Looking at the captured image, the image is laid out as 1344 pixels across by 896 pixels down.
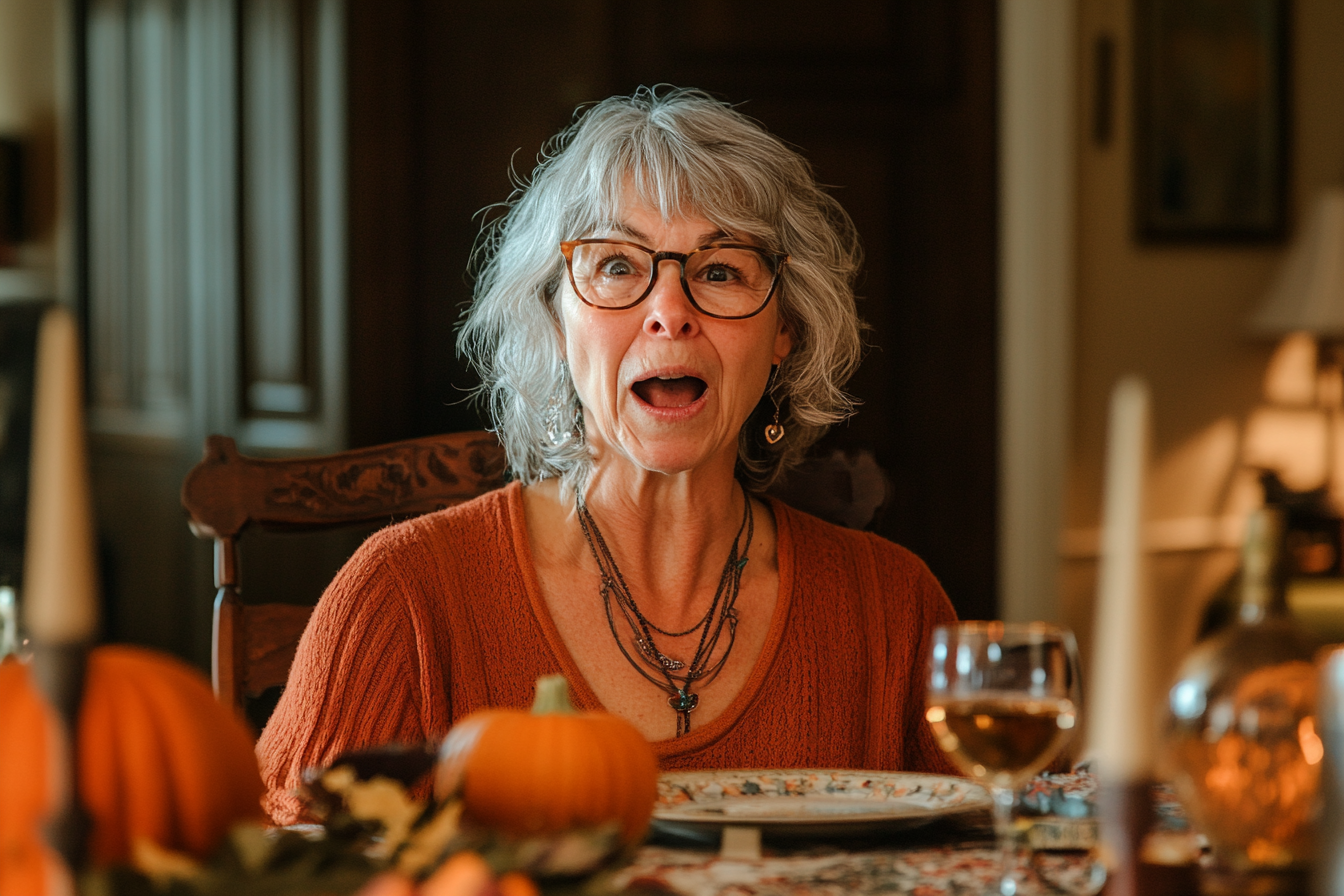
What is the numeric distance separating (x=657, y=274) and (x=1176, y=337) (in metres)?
3.09

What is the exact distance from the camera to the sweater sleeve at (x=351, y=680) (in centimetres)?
132

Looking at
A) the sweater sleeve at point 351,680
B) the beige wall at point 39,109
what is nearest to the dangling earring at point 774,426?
the sweater sleeve at point 351,680

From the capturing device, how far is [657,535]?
164cm

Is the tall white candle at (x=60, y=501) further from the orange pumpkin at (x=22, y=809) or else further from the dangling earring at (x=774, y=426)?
the dangling earring at (x=774, y=426)

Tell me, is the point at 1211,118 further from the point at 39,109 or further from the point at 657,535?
the point at 39,109

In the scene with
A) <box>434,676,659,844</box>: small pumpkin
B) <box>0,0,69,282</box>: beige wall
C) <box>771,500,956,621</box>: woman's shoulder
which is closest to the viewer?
<box>434,676,659,844</box>: small pumpkin

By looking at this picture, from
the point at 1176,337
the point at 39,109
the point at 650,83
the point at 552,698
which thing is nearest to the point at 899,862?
the point at 552,698

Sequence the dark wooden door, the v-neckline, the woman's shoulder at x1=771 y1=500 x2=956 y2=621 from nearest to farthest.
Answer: the v-neckline, the woman's shoulder at x1=771 y1=500 x2=956 y2=621, the dark wooden door

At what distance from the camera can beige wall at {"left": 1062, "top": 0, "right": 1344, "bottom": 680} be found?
4.04 m

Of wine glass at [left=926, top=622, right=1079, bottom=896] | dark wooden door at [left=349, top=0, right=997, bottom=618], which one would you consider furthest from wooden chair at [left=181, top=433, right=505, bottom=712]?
dark wooden door at [left=349, top=0, right=997, bottom=618]

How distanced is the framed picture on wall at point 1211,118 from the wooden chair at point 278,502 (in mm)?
2995

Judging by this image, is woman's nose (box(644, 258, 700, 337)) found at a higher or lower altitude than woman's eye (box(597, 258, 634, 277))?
lower

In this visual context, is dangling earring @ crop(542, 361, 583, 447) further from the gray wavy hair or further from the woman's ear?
the woman's ear

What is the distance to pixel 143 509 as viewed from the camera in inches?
158
